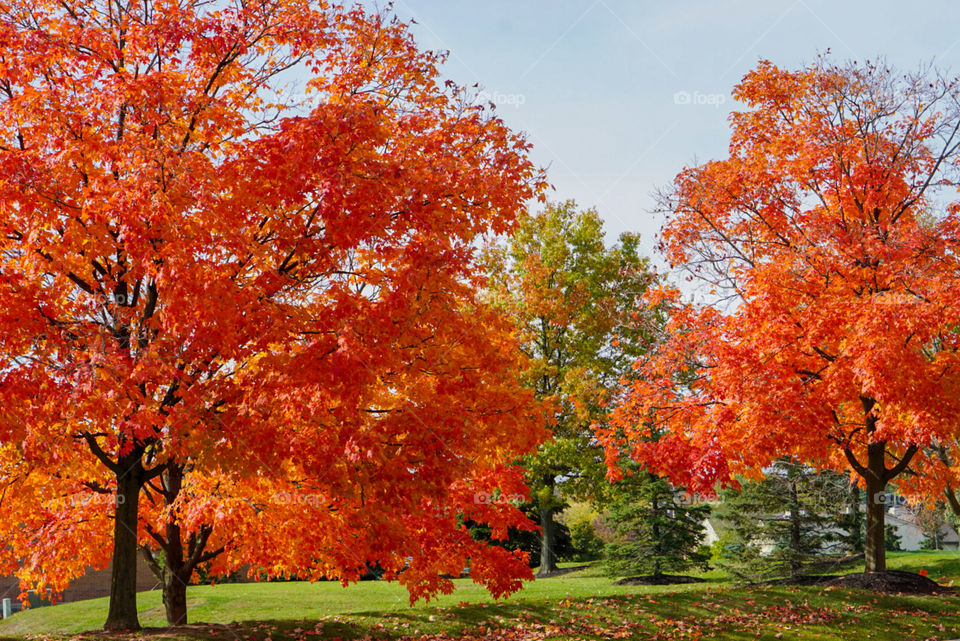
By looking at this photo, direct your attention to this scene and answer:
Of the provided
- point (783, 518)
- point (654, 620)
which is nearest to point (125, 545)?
point (654, 620)

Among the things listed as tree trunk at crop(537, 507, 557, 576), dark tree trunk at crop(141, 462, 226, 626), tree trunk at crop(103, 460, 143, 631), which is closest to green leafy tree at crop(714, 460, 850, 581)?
tree trunk at crop(537, 507, 557, 576)

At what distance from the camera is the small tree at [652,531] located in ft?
83.1

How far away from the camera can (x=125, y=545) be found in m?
11.3

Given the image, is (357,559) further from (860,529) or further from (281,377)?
(860,529)

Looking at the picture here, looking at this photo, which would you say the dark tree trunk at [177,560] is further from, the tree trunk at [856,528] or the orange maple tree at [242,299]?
the tree trunk at [856,528]

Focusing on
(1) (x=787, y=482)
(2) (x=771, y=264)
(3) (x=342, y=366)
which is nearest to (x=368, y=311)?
(3) (x=342, y=366)

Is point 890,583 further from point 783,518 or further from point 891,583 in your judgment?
point 783,518

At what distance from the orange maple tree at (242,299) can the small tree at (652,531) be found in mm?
13618

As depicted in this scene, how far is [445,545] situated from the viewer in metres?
12.7

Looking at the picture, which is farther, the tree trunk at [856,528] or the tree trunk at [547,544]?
the tree trunk at [547,544]

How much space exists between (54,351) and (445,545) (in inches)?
252

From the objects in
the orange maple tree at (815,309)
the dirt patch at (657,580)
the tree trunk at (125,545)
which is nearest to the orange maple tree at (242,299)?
the tree trunk at (125,545)

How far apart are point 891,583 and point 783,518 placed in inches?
328

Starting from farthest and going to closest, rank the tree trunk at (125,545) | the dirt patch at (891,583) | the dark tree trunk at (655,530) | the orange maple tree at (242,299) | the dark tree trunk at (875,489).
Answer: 1. the dark tree trunk at (655,530)
2. the dark tree trunk at (875,489)
3. the dirt patch at (891,583)
4. the tree trunk at (125,545)
5. the orange maple tree at (242,299)
